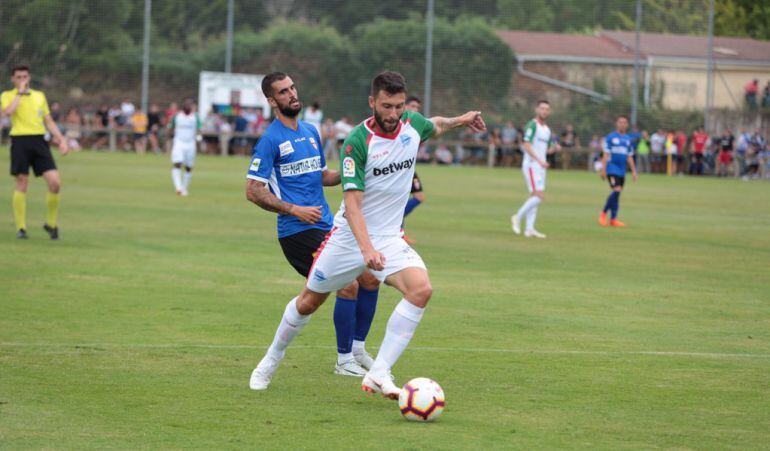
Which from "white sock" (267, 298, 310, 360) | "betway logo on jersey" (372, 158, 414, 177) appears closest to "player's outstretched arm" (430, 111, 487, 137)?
"betway logo on jersey" (372, 158, 414, 177)

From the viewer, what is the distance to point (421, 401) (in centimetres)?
725

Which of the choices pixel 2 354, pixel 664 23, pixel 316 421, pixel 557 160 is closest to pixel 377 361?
pixel 316 421

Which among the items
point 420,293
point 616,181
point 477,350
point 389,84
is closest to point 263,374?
point 420,293

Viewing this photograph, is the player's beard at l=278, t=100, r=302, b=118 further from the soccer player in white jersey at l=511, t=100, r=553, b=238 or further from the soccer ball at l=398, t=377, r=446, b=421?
the soccer player in white jersey at l=511, t=100, r=553, b=238

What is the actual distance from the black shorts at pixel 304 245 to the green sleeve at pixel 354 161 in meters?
1.28

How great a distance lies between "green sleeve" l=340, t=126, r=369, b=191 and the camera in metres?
7.75

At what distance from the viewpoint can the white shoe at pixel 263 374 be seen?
8164 millimetres

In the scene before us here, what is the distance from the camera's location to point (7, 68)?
51.7 meters

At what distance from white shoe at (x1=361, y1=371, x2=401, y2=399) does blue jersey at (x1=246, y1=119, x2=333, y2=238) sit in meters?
1.63

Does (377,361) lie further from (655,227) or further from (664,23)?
(664,23)

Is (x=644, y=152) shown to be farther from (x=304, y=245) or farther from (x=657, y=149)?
(x=304, y=245)

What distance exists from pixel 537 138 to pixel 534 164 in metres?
0.55

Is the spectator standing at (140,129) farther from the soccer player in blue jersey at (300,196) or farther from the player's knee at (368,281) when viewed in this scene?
the player's knee at (368,281)

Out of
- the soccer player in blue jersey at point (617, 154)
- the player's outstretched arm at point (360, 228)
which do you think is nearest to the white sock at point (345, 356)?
the player's outstretched arm at point (360, 228)
